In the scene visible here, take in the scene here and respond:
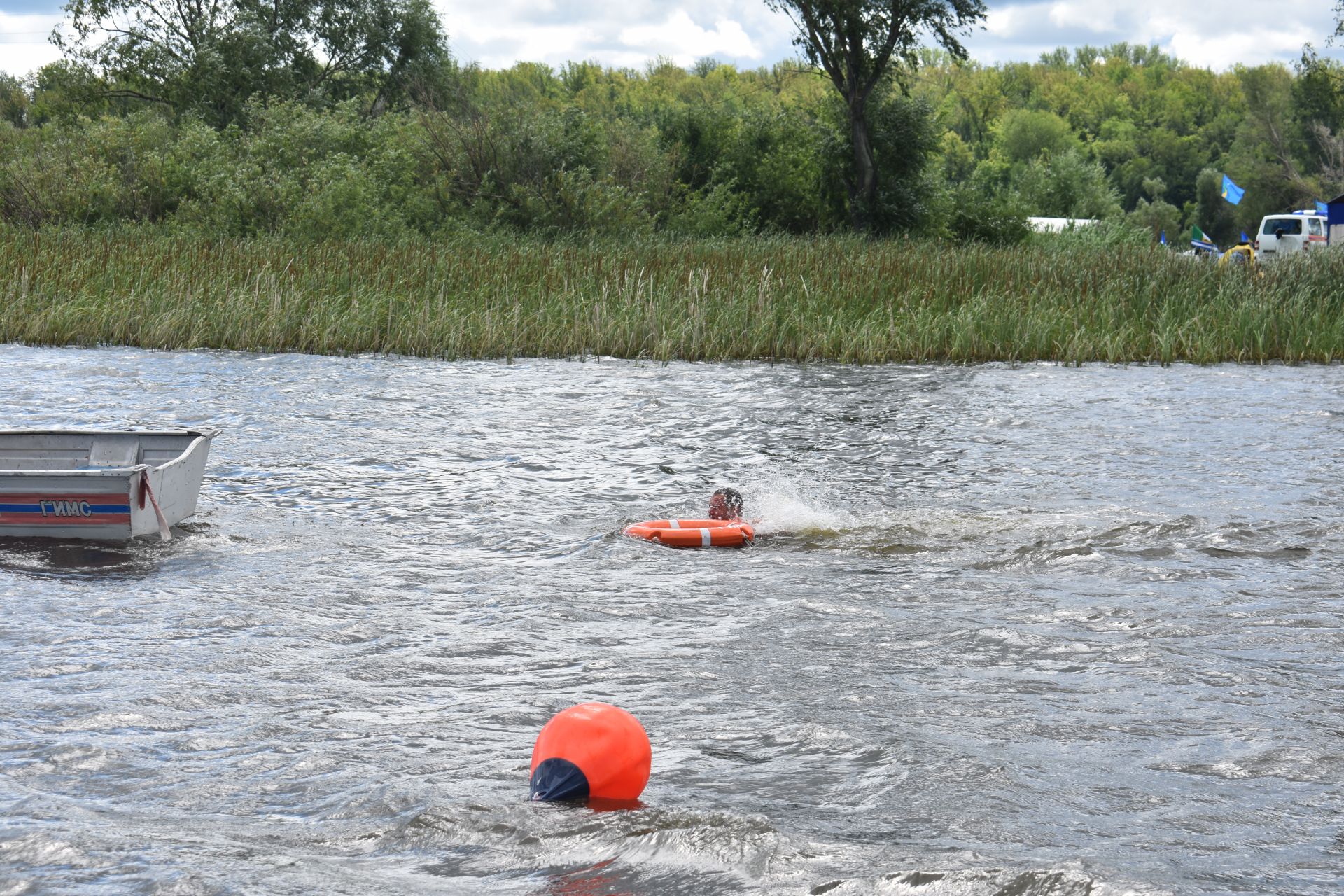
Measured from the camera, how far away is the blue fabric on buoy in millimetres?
4625

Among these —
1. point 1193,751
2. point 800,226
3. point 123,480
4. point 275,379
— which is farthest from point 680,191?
point 1193,751

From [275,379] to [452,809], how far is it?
1333cm

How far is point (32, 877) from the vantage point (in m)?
4.16

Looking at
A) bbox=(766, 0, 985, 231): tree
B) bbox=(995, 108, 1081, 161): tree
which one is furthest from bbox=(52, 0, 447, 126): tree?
bbox=(995, 108, 1081, 161): tree

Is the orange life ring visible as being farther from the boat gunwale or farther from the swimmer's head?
the boat gunwale

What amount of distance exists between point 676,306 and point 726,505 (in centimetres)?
1152

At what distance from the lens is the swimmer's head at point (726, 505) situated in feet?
30.8

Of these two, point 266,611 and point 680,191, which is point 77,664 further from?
point 680,191

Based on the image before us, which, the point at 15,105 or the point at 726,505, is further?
the point at 15,105

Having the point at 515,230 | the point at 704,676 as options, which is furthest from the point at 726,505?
the point at 515,230

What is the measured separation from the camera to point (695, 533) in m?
8.82

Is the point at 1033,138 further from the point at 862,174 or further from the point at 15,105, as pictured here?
the point at 862,174

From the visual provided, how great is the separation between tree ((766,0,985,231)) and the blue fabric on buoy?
37930 millimetres

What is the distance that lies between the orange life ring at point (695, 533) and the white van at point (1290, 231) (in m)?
39.9
